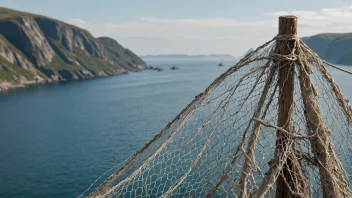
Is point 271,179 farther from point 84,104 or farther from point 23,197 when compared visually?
point 84,104

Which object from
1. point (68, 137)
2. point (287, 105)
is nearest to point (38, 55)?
point (68, 137)

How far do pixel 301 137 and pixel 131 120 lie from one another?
54778 millimetres

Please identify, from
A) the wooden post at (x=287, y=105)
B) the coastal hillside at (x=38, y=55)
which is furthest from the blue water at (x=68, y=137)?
the coastal hillside at (x=38, y=55)

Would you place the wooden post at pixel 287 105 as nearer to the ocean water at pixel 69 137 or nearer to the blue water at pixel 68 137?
the ocean water at pixel 69 137

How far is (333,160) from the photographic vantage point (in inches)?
157

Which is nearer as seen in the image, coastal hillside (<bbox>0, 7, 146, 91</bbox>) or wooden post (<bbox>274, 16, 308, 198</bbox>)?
wooden post (<bbox>274, 16, 308, 198</bbox>)

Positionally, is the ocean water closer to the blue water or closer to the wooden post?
the blue water

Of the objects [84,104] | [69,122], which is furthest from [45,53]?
[69,122]

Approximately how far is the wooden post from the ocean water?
28.4m

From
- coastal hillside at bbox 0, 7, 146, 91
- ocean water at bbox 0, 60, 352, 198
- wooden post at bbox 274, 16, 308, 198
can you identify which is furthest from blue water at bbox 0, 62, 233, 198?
coastal hillside at bbox 0, 7, 146, 91

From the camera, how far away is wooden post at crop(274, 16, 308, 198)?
4.01 meters

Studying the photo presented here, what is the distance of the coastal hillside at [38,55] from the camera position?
454 ft

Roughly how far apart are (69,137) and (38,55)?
124618 mm

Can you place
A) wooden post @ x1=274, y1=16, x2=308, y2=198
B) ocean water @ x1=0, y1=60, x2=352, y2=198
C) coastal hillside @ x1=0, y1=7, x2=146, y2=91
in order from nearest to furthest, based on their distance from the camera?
wooden post @ x1=274, y1=16, x2=308, y2=198
ocean water @ x1=0, y1=60, x2=352, y2=198
coastal hillside @ x1=0, y1=7, x2=146, y2=91
